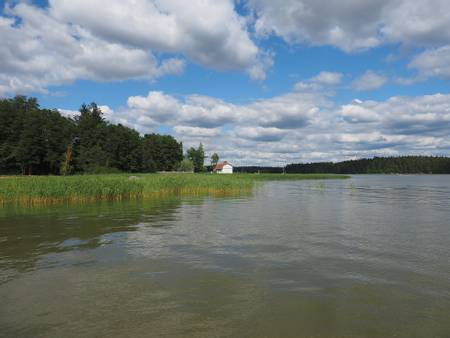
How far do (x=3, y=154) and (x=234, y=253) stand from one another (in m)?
75.4

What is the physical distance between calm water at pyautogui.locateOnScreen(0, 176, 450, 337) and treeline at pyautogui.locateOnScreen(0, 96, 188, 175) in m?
60.6

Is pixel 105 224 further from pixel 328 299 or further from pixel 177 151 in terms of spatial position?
pixel 177 151

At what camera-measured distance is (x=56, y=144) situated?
80.6 metres

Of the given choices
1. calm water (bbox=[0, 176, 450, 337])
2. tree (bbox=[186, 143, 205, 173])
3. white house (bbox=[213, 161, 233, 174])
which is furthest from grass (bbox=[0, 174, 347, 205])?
white house (bbox=[213, 161, 233, 174])

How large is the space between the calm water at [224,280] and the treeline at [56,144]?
60.6 m

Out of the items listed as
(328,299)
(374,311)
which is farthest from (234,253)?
(374,311)

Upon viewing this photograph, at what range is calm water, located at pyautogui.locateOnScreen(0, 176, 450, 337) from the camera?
275 inches

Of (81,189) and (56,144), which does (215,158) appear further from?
(81,189)

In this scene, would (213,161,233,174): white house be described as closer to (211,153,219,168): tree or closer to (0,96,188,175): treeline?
(211,153,219,168): tree

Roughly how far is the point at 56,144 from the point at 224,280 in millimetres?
80565

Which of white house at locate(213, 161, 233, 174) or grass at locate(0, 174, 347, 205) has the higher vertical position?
white house at locate(213, 161, 233, 174)

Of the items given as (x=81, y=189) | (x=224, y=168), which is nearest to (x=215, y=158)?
(x=224, y=168)

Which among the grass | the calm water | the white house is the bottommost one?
the calm water

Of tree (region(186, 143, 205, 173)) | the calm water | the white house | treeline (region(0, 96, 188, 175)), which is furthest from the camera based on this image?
the white house
